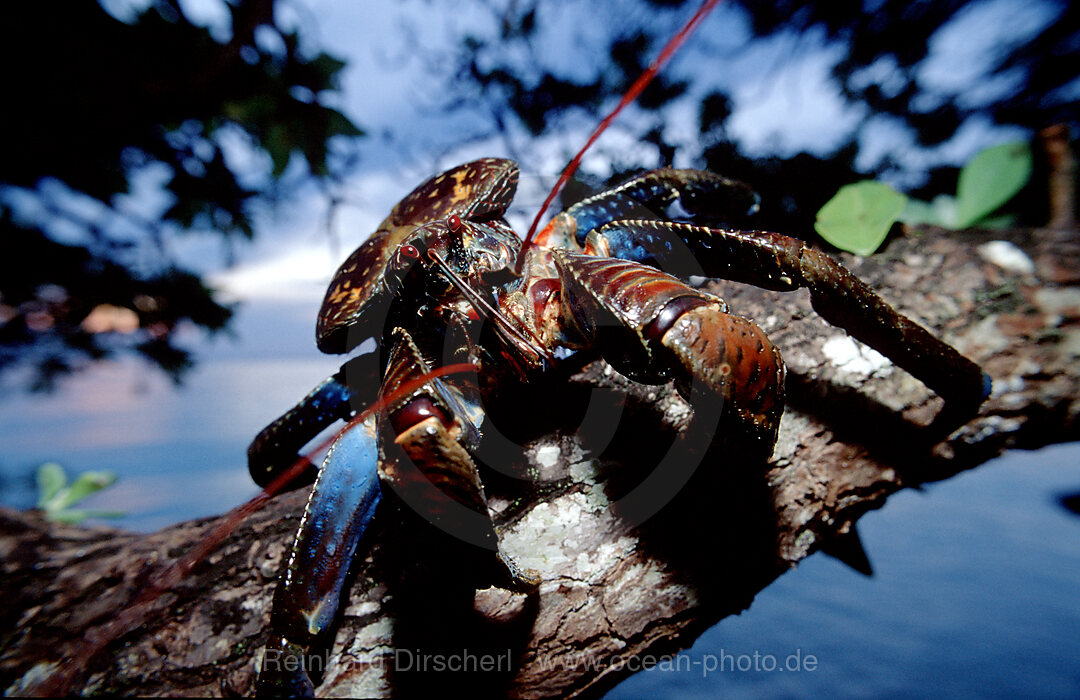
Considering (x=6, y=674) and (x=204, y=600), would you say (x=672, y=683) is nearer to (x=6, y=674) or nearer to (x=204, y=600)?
(x=204, y=600)

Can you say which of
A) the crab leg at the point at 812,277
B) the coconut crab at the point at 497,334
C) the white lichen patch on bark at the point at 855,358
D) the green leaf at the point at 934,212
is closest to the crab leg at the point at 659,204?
the coconut crab at the point at 497,334

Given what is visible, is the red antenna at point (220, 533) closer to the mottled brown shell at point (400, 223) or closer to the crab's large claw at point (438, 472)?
the crab's large claw at point (438, 472)

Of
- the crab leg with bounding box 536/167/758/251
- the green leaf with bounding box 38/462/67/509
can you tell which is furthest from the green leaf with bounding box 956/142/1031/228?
the green leaf with bounding box 38/462/67/509

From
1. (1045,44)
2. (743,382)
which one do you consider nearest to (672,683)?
(743,382)

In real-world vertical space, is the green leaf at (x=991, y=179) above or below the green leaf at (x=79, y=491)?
above

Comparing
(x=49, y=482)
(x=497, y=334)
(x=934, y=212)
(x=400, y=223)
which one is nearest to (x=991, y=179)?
(x=934, y=212)

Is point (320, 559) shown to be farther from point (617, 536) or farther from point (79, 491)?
point (79, 491)

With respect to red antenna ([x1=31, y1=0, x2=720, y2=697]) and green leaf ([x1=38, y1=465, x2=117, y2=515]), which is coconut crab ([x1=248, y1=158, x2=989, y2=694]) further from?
green leaf ([x1=38, y1=465, x2=117, y2=515])
